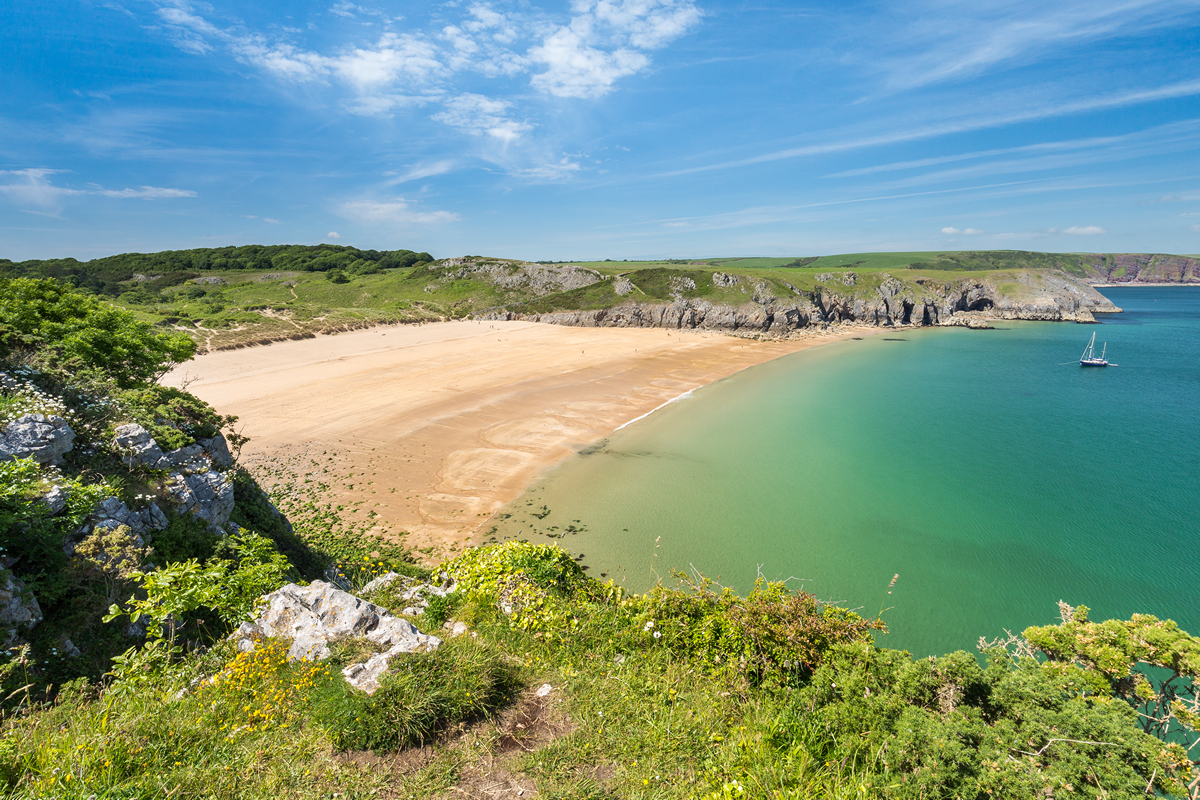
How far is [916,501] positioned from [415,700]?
20.3 metres

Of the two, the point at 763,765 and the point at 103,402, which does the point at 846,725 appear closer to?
the point at 763,765

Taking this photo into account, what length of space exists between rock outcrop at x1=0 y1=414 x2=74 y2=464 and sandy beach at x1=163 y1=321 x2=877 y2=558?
354 inches

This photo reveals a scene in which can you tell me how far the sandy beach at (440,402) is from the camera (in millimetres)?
18703

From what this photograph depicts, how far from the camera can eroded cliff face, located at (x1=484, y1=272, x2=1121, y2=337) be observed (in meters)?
72.6

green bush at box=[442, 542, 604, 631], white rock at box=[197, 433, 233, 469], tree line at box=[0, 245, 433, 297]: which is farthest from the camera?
tree line at box=[0, 245, 433, 297]

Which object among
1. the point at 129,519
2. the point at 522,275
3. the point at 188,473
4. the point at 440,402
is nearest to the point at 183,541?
the point at 129,519

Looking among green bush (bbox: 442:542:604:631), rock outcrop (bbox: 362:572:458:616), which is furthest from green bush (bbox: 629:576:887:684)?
rock outcrop (bbox: 362:572:458:616)

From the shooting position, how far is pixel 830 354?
55.4 metres

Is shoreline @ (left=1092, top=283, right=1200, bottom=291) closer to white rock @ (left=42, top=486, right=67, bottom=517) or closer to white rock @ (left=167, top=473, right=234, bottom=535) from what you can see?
white rock @ (left=167, top=473, right=234, bottom=535)

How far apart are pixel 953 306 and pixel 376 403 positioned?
108m

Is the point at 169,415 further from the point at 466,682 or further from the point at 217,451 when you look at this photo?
the point at 466,682

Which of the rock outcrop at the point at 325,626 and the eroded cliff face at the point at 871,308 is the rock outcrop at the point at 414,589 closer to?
the rock outcrop at the point at 325,626

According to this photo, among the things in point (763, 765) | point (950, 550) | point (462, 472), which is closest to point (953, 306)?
point (950, 550)

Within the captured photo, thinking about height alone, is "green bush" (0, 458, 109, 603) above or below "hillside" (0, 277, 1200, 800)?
above
